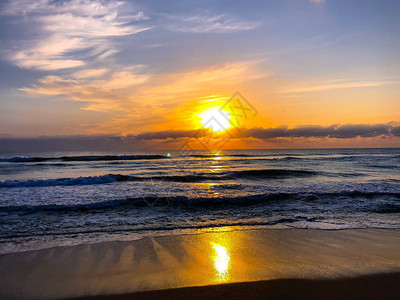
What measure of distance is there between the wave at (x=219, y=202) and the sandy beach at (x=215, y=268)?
159 inches

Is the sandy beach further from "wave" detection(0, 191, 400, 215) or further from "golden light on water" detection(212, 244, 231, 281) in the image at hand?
"wave" detection(0, 191, 400, 215)

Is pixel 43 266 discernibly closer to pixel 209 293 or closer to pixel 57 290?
pixel 57 290

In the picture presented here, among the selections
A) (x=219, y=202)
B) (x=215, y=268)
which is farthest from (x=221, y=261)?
(x=219, y=202)

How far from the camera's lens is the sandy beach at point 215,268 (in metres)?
3.63

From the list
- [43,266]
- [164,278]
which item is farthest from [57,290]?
[164,278]

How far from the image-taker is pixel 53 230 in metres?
6.85

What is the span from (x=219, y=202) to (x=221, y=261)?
6096mm

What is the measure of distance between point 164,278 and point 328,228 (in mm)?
4897

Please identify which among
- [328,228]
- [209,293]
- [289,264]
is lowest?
[328,228]

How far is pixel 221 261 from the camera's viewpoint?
15.3 feet

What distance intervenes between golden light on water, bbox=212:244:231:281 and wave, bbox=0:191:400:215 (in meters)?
4.47

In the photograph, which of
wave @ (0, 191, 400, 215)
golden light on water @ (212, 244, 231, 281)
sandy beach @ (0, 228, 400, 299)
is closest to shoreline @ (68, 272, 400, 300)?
sandy beach @ (0, 228, 400, 299)

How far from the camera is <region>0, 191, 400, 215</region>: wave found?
9352 millimetres

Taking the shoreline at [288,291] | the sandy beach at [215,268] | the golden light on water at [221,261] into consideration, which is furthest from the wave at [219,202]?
the shoreline at [288,291]
